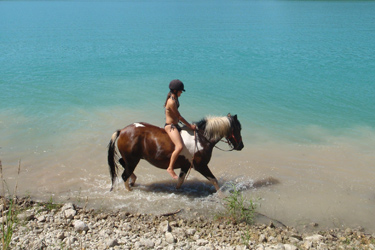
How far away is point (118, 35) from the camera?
31734 mm

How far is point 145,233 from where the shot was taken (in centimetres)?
565

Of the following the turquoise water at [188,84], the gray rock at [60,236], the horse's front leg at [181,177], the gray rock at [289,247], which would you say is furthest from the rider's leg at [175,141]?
the turquoise water at [188,84]

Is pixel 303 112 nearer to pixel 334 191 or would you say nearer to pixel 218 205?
pixel 334 191

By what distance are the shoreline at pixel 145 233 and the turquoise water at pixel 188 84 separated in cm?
249

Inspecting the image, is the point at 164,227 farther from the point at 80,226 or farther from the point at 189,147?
the point at 189,147

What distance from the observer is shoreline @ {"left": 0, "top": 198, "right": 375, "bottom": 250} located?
16.9 ft

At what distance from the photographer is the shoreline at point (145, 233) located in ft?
16.9

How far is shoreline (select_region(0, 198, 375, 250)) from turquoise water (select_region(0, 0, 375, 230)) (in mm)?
2494

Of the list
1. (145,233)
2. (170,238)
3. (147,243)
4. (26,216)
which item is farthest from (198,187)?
(26,216)

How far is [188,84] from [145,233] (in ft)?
41.2

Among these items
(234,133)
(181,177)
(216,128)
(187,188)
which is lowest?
(187,188)

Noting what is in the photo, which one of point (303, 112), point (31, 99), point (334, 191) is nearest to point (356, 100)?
point (303, 112)

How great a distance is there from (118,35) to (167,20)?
12.5 m

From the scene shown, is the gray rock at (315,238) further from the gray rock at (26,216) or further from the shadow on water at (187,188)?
the gray rock at (26,216)
